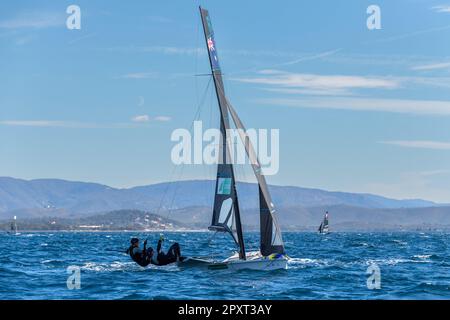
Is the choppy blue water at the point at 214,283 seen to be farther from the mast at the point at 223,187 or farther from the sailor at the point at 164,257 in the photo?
the mast at the point at 223,187

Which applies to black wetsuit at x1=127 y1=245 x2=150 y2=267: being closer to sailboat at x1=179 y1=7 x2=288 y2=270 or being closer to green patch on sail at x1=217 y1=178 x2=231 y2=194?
sailboat at x1=179 y1=7 x2=288 y2=270

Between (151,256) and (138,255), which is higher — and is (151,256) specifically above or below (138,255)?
below

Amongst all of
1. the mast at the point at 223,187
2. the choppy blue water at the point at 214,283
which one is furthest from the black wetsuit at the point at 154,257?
the mast at the point at 223,187

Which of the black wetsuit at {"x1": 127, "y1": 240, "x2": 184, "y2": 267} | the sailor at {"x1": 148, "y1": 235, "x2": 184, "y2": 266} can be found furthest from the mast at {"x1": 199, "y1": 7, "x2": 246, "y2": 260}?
the black wetsuit at {"x1": 127, "y1": 240, "x2": 184, "y2": 267}

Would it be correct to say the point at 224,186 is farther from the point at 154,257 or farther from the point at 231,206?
the point at 154,257

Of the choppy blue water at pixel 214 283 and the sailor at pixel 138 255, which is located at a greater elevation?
the sailor at pixel 138 255

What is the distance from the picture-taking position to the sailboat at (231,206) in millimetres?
49250

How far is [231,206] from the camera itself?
50750mm

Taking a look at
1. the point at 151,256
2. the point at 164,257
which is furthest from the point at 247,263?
the point at 151,256

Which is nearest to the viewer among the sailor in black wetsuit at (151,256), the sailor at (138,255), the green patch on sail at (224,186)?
the green patch on sail at (224,186)

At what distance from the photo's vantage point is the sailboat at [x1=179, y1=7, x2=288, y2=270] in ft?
162

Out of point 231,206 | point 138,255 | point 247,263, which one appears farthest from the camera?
point 138,255
